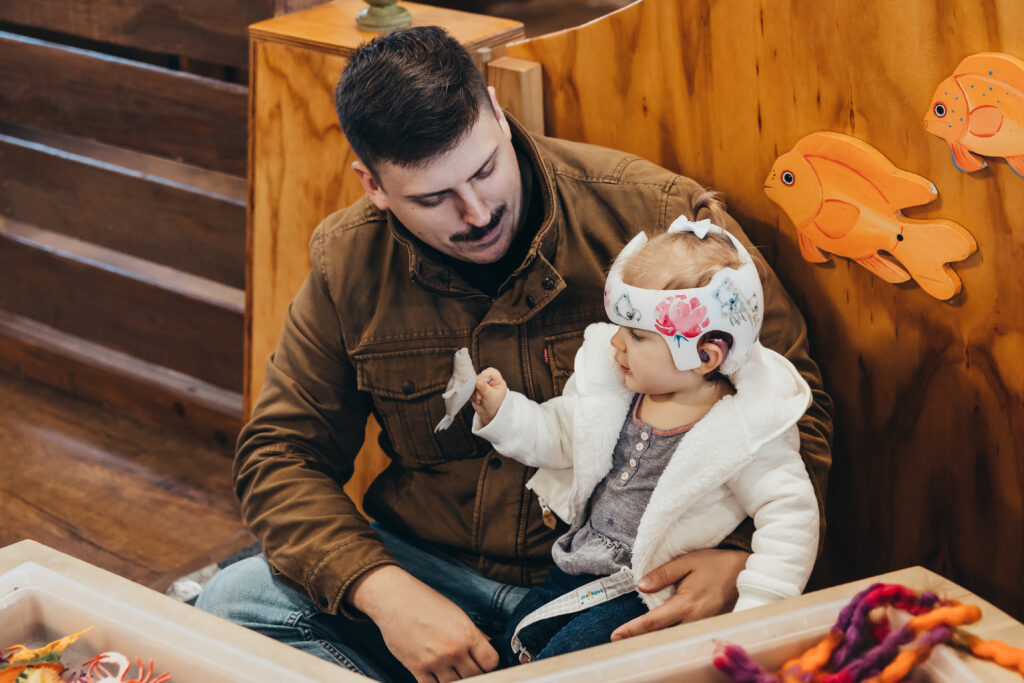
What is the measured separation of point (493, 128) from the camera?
1444 mm

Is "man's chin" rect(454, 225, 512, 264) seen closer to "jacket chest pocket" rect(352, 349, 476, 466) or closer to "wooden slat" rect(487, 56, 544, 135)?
"jacket chest pocket" rect(352, 349, 476, 466)

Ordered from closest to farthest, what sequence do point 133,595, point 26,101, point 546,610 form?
point 133,595 < point 546,610 < point 26,101

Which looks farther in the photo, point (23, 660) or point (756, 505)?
point (756, 505)

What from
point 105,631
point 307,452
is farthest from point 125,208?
point 105,631

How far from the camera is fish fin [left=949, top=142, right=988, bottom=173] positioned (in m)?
1.34

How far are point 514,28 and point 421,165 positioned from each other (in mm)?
707

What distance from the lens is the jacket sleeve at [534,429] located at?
144cm

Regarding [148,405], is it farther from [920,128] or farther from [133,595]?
[920,128]

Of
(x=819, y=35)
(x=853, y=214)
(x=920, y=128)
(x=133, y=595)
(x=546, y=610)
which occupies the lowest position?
(x=546, y=610)

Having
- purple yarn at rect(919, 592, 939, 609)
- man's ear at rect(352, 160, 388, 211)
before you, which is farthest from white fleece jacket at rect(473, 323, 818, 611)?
man's ear at rect(352, 160, 388, 211)

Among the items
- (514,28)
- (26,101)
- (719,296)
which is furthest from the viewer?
(26,101)

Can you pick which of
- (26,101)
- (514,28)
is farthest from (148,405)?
(514,28)

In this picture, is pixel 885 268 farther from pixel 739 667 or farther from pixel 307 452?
pixel 307 452

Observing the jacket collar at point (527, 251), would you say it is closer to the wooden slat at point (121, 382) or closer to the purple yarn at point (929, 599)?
the purple yarn at point (929, 599)
